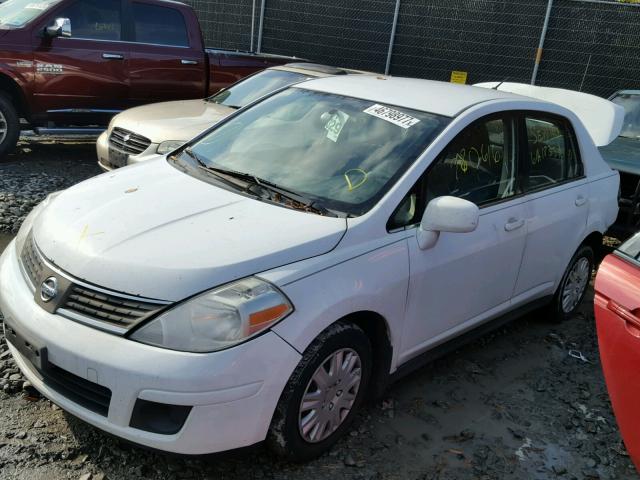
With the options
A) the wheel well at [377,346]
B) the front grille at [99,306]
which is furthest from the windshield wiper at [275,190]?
the front grille at [99,306]

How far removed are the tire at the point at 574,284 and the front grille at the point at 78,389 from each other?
3327 mm

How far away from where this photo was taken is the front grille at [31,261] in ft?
8.99

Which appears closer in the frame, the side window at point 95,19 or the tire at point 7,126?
the tire at point 7,126

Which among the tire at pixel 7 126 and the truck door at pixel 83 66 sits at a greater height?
the truck door at pixel 83 66

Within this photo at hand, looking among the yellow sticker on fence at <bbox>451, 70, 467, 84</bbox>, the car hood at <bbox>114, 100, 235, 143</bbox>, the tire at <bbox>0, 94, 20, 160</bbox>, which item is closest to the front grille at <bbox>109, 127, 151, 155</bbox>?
the car hood at <bbox>114, 100, 235, 143</bbox>

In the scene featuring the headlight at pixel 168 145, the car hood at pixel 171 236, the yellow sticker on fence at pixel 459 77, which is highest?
the car hood at pixel 171 236

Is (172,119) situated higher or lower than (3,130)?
higher

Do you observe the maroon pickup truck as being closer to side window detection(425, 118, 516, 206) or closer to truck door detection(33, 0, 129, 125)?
truck door detection(33, 0, 129, 125)

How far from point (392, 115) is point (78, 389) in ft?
6.98

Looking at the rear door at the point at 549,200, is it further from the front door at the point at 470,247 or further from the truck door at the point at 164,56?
the truck door at the point at 164,56

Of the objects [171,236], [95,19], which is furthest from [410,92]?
[95,19]

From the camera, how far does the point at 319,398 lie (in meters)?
2.76

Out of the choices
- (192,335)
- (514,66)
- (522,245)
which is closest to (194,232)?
(192,335)

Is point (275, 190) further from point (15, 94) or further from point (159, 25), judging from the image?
point (159, 25)
